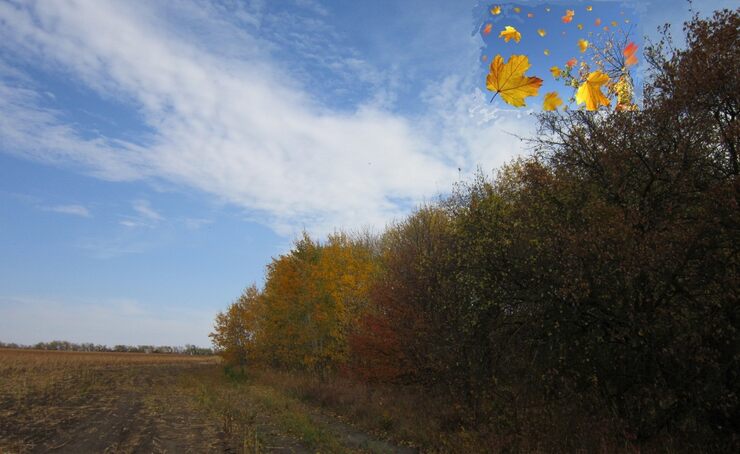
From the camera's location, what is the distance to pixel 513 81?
32.3 ft

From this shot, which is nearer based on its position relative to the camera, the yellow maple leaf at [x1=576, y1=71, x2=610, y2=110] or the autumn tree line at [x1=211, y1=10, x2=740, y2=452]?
the autumn tree line at [x1=211, y1=10, x2=740, y2=452]

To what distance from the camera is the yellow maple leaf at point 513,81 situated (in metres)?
9.49

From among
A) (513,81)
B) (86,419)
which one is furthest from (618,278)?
(86,419)

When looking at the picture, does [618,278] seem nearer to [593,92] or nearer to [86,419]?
[593,92]

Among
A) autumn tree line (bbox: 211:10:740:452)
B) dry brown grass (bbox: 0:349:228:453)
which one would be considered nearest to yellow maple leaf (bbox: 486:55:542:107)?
autumn tree line (bbox: 211:10:740:452)

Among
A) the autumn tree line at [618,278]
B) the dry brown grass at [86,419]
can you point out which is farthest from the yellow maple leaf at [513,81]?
the dry brown grass at [86,419]

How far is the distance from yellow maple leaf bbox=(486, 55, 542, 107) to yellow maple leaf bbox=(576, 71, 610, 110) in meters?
4.02

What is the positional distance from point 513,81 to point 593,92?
4813mm

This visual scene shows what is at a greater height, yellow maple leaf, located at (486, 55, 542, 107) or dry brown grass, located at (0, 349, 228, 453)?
yellow maple leaf, located at (486, 55, 542, 107)

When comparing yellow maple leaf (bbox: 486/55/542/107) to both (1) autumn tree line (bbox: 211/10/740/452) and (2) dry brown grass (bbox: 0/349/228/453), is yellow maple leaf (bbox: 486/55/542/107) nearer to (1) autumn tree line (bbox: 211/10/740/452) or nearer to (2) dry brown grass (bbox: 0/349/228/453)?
(1) autumn tree line (bbox: 211/10/740/452)

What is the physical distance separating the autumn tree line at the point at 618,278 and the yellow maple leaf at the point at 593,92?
1.54 feet

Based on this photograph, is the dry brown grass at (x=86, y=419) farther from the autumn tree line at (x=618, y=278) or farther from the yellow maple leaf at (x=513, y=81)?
the yellow maple leaf at (x=513, y=81)

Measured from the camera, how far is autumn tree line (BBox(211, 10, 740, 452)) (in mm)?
8961

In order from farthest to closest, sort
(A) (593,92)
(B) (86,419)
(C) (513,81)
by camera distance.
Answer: (B) (86,419), (A) (593,92), (C) (513,81)
